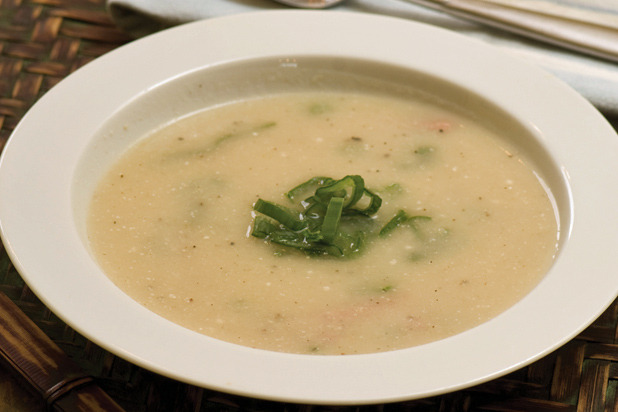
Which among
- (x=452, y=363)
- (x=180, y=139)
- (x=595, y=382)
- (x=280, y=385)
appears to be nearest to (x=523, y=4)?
(x=180, y=139)

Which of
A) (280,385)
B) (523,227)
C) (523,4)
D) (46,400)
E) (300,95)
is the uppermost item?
(523,4)

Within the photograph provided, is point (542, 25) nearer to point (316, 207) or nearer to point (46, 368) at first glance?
point (316, 207)

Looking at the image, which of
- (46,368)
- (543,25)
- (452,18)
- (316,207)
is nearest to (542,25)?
(543,25)

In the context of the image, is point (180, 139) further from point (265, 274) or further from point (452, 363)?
point (452, 363)

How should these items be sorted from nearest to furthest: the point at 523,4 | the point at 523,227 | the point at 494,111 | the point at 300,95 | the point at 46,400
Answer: the point at 46,400
the point at 523,227
the point at 494,111
the point at 300,95
the point at 523,4

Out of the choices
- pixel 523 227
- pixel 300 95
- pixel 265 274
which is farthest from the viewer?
pixel 300 95

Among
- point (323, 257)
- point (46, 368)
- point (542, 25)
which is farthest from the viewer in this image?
point (542, 25)

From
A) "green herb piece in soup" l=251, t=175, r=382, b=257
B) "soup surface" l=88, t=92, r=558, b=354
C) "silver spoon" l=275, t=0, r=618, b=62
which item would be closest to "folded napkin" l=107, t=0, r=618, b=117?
"silver spoon" l=275, t=0, r=618, b=62
